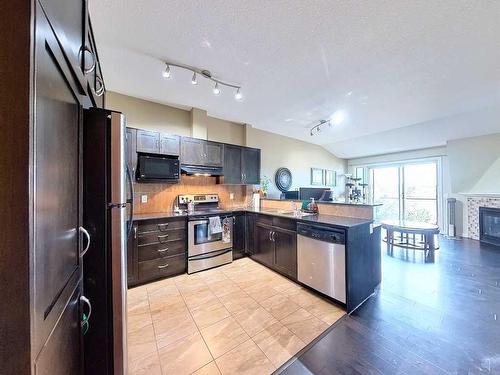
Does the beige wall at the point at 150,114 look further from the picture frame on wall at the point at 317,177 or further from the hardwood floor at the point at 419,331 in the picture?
the picture frame on wall at the point at 317,177

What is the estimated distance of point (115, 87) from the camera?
3.10 metres

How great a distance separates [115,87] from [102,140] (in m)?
2.51

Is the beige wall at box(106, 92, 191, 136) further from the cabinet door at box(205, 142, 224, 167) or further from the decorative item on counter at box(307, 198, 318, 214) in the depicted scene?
the decorative item on counter at box(307, 198, 318, 214)

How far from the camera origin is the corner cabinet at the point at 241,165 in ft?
13.2

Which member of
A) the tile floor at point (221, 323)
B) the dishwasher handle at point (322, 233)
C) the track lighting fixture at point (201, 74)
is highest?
the track lighting fixture at point (201, 74)

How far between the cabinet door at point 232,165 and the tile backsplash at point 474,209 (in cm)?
597

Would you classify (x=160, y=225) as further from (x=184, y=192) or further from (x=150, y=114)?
(x=150, y=114)

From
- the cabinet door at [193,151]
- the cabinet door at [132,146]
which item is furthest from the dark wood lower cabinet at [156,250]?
the cabinet door at [193,151]

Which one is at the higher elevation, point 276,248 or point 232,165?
point 232,165

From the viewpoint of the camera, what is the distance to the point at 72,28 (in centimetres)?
96

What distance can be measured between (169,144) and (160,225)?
1.32m

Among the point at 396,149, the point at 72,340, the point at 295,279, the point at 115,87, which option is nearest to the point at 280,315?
the point at 295,279

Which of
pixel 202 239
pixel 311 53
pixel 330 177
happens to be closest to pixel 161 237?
pixel 202 239

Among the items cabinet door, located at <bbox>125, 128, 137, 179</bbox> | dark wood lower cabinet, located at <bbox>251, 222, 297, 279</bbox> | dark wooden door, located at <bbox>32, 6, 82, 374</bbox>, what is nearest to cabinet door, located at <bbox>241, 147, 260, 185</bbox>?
dark wood lower cabinet, located at <bbox>251, 222, 297, 279</bbox>
